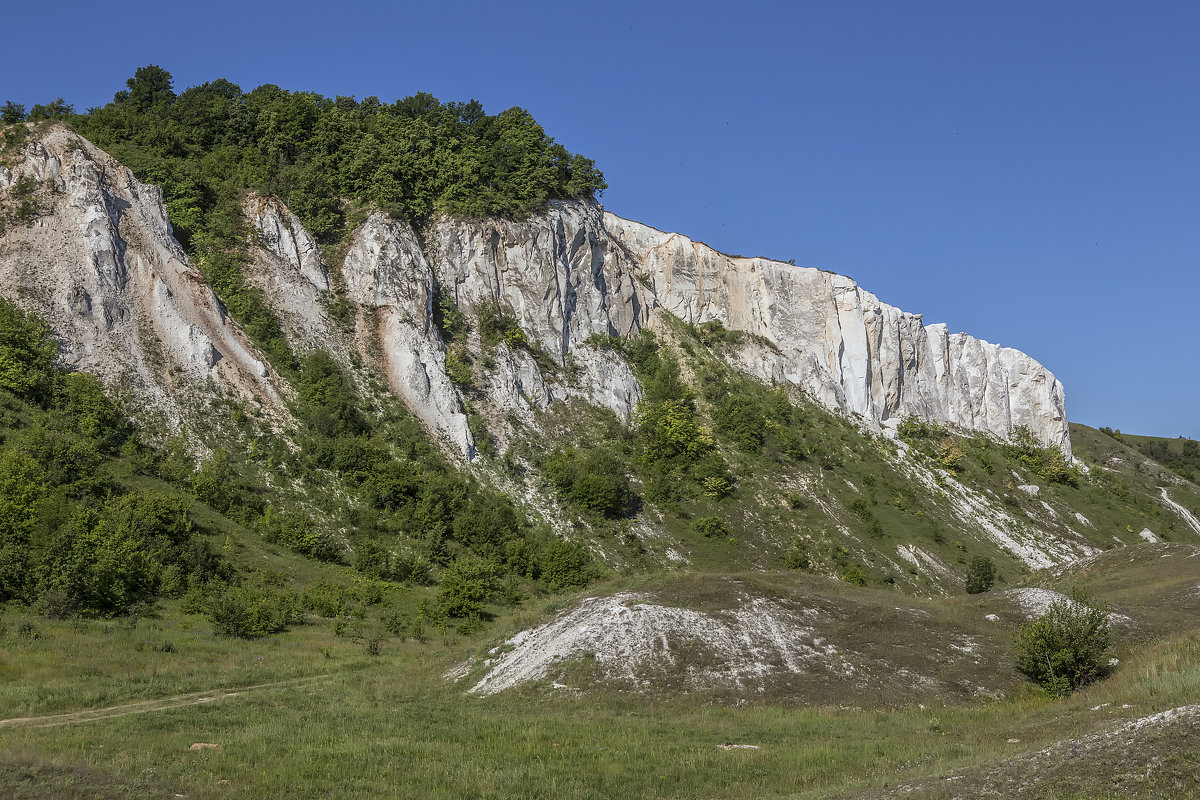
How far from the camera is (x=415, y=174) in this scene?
71.8m

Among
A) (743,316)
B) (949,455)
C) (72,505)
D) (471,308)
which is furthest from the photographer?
(743,316)

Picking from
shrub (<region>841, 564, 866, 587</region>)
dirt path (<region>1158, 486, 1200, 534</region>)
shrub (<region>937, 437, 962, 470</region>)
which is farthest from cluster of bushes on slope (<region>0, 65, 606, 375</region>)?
dirt path (<region>1158, 486, 1200, 534</region>)

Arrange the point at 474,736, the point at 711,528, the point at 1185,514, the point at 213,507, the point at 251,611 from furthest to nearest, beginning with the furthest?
the point at 1185,514
the point at 711,528
the point at 213,507
the point at 251,611
the point at 474,736

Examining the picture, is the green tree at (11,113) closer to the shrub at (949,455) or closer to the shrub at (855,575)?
the shrub at (855,575)

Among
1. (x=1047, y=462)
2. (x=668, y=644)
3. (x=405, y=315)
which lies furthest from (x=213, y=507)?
(x=1047, y=462)

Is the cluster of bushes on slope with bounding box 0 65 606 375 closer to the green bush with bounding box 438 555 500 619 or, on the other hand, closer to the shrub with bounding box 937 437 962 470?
the green bush with bounding box 438 555 500 619

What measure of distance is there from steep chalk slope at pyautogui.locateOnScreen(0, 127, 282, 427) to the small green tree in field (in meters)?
43.0

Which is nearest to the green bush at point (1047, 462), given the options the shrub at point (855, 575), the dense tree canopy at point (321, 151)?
the shrub at point (855, 575)

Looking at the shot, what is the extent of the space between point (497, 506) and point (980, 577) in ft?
105

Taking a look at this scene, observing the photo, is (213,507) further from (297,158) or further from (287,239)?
(297,158)

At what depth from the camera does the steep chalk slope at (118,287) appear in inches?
1923

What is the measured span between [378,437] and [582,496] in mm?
13809

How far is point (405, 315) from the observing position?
6278 centimetres

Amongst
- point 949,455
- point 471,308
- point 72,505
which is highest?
point 471,308
